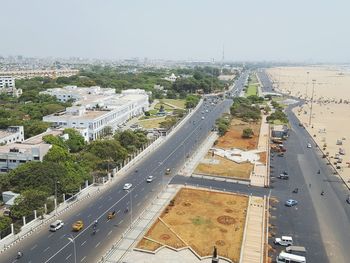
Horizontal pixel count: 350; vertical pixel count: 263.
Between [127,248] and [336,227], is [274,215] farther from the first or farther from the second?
[127,248]

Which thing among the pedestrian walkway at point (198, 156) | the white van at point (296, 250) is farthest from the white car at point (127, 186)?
the white van at point (296, 250)

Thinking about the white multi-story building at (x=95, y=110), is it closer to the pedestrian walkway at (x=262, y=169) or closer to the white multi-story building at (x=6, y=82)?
the pedestrian walkway at (x=262, y=169)

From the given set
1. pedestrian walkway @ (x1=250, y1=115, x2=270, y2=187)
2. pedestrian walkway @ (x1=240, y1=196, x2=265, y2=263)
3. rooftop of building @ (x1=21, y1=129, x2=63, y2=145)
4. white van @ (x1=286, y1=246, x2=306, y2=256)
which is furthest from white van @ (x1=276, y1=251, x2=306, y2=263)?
rooftop of building @ (x1=21, y1=129, x2=63, y2=145)

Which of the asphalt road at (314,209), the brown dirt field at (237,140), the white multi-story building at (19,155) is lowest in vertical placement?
the asphalt road at (314,209)

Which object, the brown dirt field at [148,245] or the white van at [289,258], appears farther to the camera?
the brown dirt field at [148,245]

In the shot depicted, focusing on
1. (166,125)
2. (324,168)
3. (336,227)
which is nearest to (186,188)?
(336,227)

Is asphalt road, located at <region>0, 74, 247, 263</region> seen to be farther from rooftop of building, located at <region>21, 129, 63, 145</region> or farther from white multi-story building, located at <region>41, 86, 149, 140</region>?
white multi-story building, located at <region>41, 86, 149, 140</region>
